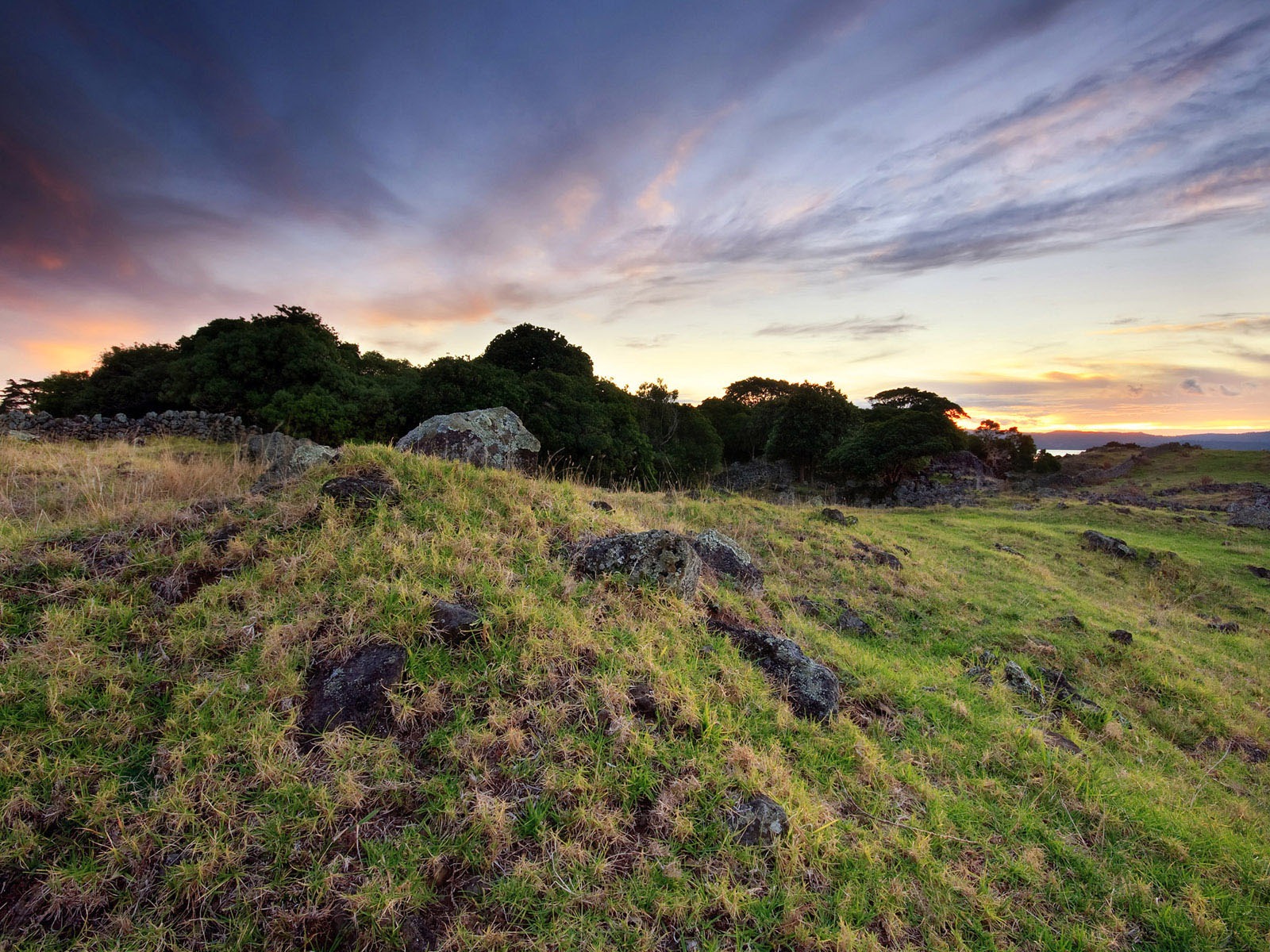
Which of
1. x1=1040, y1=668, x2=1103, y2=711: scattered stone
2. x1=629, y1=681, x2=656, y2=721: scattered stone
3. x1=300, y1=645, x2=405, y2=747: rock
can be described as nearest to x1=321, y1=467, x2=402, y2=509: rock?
x1=300, y1=645, x2=405, y2=747: rock

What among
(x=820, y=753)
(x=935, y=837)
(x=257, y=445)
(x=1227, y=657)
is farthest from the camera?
(x=257, y=445)

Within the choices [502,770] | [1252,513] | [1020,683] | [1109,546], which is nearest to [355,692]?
[502,770]

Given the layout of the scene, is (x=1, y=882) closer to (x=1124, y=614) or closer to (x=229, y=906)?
(x=229, y=906)

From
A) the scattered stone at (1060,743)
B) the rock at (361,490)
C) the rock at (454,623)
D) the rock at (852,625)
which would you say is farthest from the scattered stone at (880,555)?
the rock at (361,490)

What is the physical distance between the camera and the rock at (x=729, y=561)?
7.23 m

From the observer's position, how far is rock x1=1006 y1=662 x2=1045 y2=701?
6.24m

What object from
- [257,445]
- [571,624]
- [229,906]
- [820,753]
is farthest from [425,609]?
[257,445]

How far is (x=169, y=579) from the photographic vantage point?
416 centimetres

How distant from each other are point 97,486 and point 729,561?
27.5ft

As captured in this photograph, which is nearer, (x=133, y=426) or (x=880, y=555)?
(x=880, y=555)

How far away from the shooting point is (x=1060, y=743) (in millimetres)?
5059

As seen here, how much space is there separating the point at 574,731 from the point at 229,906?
1824 mm

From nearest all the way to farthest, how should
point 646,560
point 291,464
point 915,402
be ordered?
point 646,560 → point 291,464 → point 915,402

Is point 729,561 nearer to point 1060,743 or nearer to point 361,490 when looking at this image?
point 1060,743
